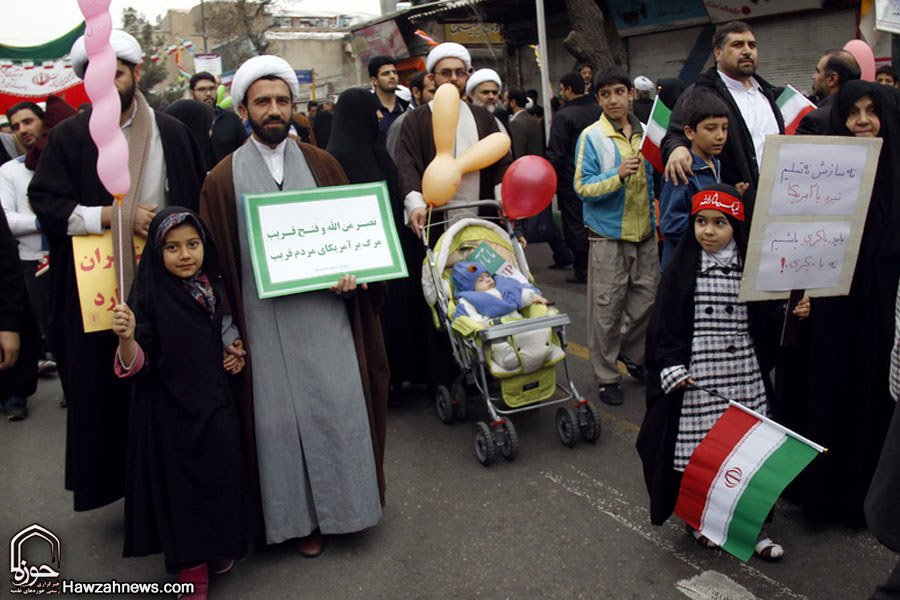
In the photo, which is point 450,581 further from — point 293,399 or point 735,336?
point 735,336

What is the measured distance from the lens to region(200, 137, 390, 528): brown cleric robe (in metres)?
Answer: 3.50

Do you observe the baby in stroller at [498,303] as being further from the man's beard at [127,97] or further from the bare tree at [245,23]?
the bare tree at [245,23]

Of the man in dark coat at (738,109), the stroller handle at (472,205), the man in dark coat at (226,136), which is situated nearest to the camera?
the man in dark coat at (738,109)

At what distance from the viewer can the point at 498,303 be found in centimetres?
465

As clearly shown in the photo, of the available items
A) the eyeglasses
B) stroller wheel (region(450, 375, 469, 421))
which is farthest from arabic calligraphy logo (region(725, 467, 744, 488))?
the eyeglasses

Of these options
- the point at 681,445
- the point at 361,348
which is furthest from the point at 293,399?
the point at 681,445

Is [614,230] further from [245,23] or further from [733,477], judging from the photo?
[245,23]

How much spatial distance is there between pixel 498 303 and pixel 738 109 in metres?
1.69

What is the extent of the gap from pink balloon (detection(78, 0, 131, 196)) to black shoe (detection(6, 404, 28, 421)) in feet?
11.8

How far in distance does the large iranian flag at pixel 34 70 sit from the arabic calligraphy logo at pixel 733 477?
838cm

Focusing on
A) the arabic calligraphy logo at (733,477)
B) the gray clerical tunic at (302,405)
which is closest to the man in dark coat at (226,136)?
the gray clerical tunic at (302,405)

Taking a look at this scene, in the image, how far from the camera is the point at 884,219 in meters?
3.45

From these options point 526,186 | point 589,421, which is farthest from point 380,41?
point 589,421

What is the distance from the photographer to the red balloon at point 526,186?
4977mm
